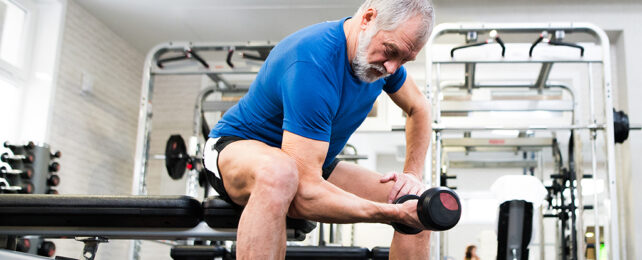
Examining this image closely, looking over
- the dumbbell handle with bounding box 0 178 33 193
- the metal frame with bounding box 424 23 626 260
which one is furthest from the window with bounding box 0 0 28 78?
the metal frame with bounding box 424 23 626 260

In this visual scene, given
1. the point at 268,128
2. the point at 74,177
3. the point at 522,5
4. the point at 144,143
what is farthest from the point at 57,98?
the point at 268,128

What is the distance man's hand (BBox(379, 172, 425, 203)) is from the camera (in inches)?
60.5

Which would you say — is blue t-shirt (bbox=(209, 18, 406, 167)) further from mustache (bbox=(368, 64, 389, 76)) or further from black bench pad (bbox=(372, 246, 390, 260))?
black bench pad (bbox=(372, 246, 390, 260))

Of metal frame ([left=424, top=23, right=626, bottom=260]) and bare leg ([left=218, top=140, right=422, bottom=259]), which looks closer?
bare leg ([left=218, top=140, right=422, bottom=259])

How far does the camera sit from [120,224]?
1588 mm

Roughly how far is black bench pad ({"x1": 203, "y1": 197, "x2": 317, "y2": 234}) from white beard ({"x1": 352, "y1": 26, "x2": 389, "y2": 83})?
40cm

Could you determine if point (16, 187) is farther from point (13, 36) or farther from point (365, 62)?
point (365, 62)

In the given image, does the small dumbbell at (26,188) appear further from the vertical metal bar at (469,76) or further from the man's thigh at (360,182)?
the man's thigh at (360,182)

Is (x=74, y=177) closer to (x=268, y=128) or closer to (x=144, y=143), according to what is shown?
(x=144, y=143)

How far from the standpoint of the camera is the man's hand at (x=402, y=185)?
60.5 inches

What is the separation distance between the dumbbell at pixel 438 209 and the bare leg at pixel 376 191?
375mm

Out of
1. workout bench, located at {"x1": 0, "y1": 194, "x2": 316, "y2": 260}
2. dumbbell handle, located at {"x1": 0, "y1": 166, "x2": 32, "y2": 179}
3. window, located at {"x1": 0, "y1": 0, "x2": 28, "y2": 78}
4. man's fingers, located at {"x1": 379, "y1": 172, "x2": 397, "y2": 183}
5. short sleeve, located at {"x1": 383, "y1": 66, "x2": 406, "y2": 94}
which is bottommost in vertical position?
workout bench, located at {"x1": 0, "y1": 194, "x2": 316, "y2": 260}

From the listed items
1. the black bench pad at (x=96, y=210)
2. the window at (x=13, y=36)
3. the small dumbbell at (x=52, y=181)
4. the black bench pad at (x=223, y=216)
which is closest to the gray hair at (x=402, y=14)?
the black bench pad at (x=223, y=216)

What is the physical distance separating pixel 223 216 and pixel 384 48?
1.87 feet
